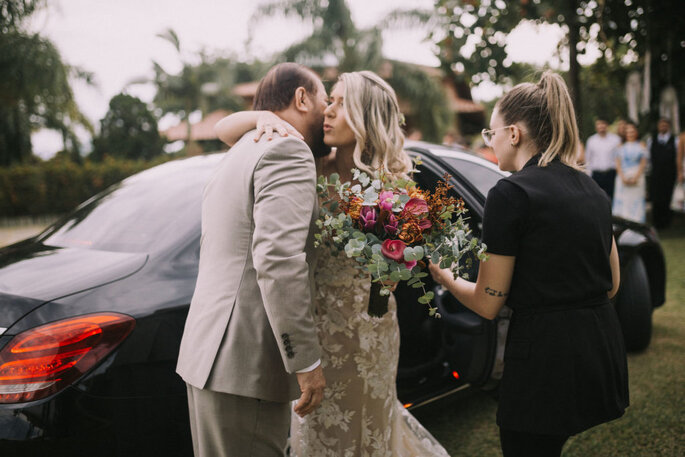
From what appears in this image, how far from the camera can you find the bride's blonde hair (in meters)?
2.39

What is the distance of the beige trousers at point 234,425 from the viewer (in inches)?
66.1

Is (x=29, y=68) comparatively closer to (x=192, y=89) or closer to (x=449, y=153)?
(x=192, y=89)

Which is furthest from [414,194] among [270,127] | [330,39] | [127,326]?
[330,39]

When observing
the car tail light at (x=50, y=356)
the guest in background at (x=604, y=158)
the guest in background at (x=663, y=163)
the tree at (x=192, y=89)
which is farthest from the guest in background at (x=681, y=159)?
the tree at (x=192, y=89)

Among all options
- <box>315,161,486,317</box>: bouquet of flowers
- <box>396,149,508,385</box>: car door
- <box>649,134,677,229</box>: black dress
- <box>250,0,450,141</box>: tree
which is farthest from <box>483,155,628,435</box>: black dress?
<box>250,0,450,141</box>: tree

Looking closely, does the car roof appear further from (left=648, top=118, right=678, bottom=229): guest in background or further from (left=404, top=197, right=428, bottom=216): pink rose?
(left=648, top=118, right=678, bottom=229): guest in background

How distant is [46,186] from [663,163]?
15.6m

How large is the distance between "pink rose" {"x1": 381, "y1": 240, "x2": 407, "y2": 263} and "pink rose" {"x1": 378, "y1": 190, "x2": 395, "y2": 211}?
120 mm

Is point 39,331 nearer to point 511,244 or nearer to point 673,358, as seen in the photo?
point 511,244

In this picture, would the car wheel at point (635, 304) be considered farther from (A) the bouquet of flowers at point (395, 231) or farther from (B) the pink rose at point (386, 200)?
(B) the pink rose at point (386, 200)

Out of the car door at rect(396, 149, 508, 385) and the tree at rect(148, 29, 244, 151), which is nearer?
the car door at rect(396, 149, 508, 385)

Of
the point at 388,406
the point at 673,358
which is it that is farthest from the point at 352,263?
the point at 673,358

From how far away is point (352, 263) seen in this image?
225 cm

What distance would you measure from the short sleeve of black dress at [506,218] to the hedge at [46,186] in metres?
16.4
